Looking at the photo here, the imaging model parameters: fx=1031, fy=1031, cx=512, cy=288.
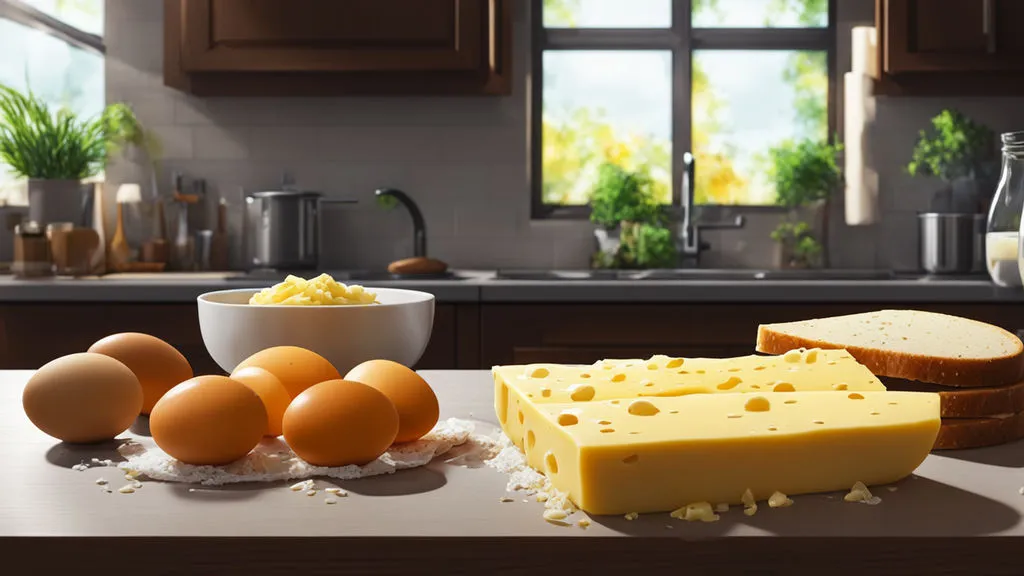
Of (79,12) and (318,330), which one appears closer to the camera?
(318,330)

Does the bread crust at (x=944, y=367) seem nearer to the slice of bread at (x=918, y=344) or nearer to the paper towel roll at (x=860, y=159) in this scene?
the slice of bread at (x=918, y=344)

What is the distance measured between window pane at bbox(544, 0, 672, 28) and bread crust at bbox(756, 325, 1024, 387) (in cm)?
266

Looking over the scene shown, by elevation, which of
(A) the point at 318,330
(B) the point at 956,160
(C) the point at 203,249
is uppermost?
(B) the point at 956,160

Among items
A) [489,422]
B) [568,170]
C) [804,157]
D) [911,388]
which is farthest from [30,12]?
[911,388]

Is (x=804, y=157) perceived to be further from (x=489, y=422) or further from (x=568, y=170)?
(x=489, y=422)

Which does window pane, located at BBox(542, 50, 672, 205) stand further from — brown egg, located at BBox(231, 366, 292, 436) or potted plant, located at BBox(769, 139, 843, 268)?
brown egg, located at BBox(231, 366, 292, 436)

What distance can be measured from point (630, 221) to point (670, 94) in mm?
527

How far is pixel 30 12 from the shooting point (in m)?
3.39

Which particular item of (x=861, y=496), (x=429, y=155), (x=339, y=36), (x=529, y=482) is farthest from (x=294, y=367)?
(x=429, y=155)

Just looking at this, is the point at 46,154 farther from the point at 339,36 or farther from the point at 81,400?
the point at 81,400

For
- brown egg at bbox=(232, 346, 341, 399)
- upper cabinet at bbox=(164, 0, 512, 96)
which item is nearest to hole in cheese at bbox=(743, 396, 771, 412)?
brown egg at bbox=(232, 346, 341, 399)

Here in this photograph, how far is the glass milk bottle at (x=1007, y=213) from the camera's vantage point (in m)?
1.28

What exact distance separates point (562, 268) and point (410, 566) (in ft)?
9.30

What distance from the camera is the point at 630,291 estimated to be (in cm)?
270
